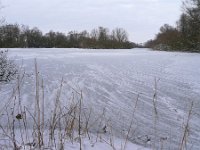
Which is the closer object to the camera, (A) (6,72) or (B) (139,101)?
(B) (139,101)

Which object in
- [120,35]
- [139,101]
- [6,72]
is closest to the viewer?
[139,101]

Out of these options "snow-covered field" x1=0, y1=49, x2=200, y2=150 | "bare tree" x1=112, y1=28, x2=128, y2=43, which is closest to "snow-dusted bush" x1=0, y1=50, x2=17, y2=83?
"snow-covered field" x1=0, y1=49, x2=200, y2=150

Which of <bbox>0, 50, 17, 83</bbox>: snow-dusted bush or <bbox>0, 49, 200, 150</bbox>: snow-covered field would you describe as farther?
<bbox>0, 50, 17, 83</bbox>: snow-dusted bush

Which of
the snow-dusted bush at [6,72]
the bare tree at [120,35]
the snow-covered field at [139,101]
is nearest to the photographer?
the snow-covered field at [139,101]

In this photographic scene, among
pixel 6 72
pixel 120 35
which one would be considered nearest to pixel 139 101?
pixel 6 72

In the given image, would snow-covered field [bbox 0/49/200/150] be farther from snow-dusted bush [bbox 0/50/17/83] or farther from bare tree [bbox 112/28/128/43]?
bare tree [bbox 112/28/128/43]

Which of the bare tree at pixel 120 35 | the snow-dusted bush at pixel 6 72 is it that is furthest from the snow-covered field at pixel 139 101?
the bare tree at pixel 120 35

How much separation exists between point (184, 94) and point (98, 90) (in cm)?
234

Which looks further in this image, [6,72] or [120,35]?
[120,35]

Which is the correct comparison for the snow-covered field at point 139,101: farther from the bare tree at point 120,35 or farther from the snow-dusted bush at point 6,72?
the bare tree at point 120,35

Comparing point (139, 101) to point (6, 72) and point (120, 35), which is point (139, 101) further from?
point (120, 35)

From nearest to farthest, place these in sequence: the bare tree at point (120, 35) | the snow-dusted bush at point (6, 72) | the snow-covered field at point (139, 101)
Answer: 1. the snow-covered field at point (139, 101)
2. the snow-dusted bush at point (6, 72)
3. the bare tree at point (120, 35)

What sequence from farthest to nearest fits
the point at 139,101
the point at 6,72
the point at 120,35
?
the point at 120,35, the point at 6,72, the point at 139,101

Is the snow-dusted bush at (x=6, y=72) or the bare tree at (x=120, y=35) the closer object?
the snow-dusted bush at (x=6, y=72)
